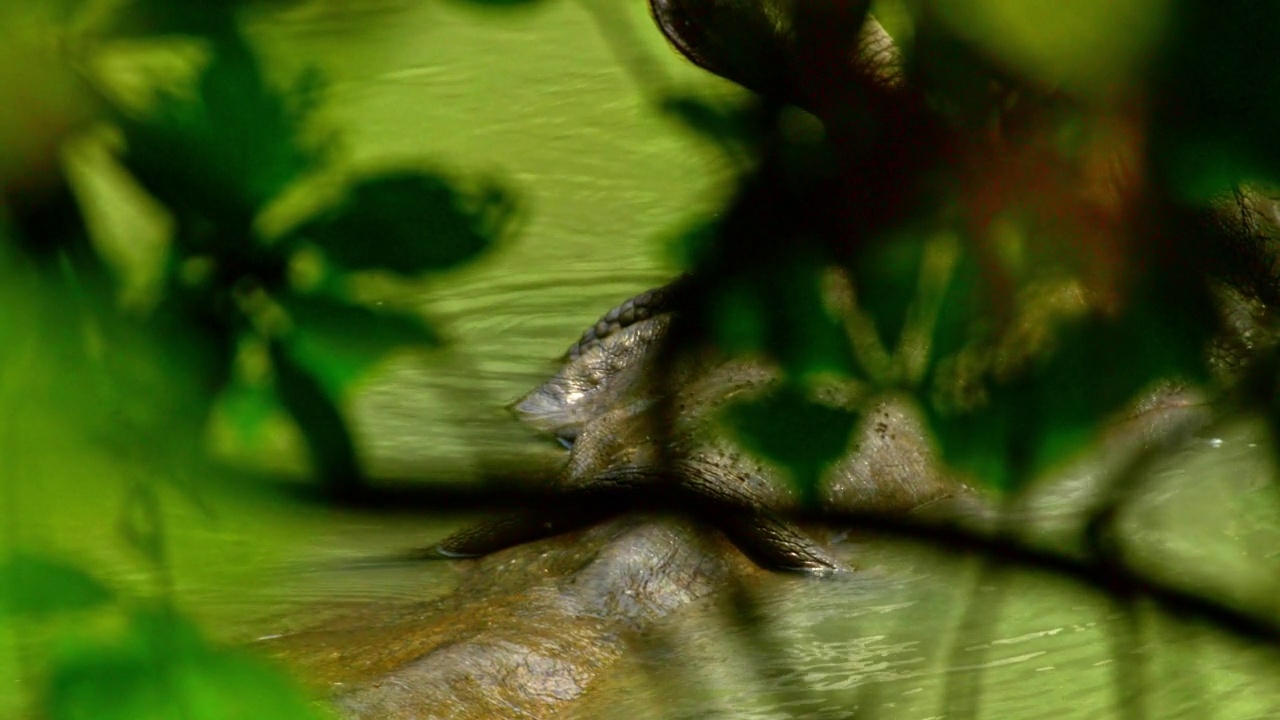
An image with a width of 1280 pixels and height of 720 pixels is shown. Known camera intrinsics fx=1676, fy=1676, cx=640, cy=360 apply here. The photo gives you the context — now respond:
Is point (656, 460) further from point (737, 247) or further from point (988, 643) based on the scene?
point (737, 247)

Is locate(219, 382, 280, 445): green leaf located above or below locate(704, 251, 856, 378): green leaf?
below

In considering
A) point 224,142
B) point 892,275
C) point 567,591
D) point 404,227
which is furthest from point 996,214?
point 567,591

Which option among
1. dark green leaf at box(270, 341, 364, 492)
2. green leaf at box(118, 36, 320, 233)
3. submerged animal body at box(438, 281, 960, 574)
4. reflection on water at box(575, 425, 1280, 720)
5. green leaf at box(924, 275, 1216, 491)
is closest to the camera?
green leaf at box(118, 36, 320, 233)

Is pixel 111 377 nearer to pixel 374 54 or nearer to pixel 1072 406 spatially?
pixel 374 54

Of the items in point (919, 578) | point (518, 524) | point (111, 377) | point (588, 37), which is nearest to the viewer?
point (111, 377)

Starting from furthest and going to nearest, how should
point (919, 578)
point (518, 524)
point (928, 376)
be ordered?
1. point (518, 524)
2. point (919, 578)
3. point (928, 376)

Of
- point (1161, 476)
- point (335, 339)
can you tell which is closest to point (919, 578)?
point (1161, 476)

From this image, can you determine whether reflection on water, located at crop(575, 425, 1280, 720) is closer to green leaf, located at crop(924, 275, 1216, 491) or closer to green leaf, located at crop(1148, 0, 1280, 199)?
green leaf, located at crop(924, 275, 1216, 491)

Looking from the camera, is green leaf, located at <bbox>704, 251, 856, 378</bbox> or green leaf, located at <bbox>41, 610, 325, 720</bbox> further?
green leaf, located at <bbox>704, 251, 856, 378</bbox>

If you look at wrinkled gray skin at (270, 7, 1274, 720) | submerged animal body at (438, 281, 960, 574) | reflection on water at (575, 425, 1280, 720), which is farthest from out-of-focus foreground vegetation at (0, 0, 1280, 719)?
reflection on water at (575, 425, 1280, 720)
